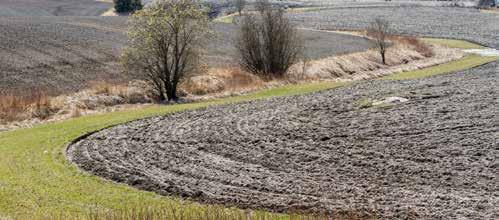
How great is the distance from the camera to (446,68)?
4931 centimetres

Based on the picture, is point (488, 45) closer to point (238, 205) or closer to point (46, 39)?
point (46, 39)

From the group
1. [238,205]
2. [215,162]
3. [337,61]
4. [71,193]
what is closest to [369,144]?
[215,162]

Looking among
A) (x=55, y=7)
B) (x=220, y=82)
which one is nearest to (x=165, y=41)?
(x=220, y=82)

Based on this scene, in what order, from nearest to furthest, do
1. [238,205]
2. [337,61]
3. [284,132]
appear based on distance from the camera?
[238,205] → [284,132] → [337,61]

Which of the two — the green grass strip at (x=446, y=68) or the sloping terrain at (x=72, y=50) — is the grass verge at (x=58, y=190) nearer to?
the sloping terrain at (x=72, y=50)

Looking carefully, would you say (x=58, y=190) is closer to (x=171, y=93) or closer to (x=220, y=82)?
(x=171, y=93)

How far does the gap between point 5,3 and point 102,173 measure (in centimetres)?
10073

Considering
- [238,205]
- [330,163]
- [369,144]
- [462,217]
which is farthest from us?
[369,144]

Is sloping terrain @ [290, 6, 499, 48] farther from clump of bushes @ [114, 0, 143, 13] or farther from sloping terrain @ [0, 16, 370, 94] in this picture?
clump of bushes @ [114, 0, 143, 13]

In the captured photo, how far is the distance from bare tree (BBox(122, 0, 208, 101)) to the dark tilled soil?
599cm

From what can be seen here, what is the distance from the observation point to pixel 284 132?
24812 mm

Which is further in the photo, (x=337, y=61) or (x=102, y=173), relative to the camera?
(x=337, y=61)

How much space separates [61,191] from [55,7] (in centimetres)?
10754

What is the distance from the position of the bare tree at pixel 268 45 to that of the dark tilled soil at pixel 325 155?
48.6 ft
